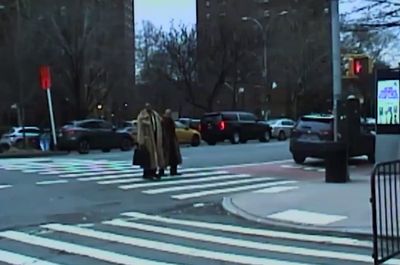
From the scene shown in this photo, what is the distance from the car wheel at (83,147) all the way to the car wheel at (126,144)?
2232 millimetres

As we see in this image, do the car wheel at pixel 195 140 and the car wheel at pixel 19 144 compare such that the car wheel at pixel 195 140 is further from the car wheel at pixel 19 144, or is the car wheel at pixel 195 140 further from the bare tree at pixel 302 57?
the bare tree at pixel 302 57

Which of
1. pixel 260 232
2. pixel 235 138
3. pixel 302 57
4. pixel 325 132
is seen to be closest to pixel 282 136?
pixel 235 138

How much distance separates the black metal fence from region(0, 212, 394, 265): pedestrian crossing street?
0.23 m

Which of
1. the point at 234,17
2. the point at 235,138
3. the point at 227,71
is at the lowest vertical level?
the point at 235,138

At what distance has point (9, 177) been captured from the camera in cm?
1838

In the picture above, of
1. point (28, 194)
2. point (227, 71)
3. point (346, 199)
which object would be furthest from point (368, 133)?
point (227, 71)

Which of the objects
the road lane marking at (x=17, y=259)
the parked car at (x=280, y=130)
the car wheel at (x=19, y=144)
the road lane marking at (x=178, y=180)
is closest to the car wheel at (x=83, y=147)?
the car wheel at (x=19, y=144)

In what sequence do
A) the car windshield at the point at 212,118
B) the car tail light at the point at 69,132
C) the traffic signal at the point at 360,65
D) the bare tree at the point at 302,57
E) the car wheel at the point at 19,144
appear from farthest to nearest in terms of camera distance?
1. the bare tree at the point at 302,57
2. the car windshield at the point at 212,118
3. the car wheel at the point at 19,144
4. the car tail light at the point at 69,132
5. the traffic signal at the point at 360,65

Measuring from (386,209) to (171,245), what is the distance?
8.63 ft

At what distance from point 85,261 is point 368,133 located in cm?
1614

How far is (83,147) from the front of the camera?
33219 millimetres

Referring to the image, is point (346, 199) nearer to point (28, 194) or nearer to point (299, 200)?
point (299, 200)

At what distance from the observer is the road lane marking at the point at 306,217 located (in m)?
10.6

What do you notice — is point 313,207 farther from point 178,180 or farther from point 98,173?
point 98,173
